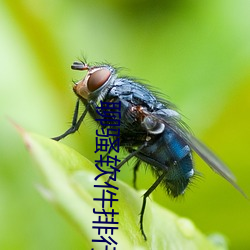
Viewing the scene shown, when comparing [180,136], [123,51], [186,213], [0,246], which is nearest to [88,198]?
[180,136]

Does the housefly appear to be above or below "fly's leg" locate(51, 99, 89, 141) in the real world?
above

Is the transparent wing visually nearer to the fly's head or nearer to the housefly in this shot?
the housefly

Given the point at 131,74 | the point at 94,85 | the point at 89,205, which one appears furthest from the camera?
the point at 131,74

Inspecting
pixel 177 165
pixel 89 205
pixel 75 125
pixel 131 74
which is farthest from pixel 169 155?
pixel 131 74

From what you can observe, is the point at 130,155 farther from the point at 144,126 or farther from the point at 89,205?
the point at 89,205

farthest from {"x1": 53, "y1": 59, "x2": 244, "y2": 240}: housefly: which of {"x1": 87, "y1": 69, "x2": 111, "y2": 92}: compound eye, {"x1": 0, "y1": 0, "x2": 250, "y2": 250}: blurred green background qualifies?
{"x1": 0, "y1": 0, "x2": 250, "y2": 250}: blurred green background

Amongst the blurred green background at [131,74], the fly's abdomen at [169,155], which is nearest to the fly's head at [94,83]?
the fly's abdomen at [169,155]

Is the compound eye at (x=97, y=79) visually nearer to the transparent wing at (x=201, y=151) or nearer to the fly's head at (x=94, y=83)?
the fly's head at (x=94, y=83)
